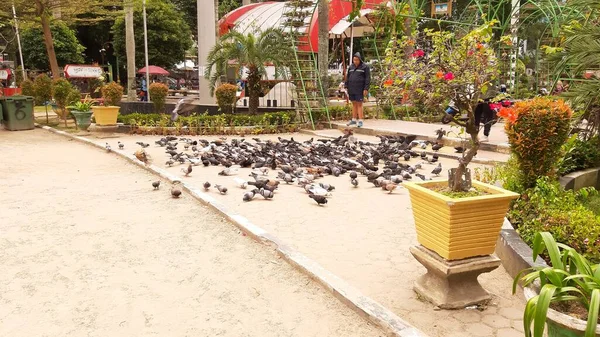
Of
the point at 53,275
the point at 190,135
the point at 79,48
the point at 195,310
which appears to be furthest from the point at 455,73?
the point at 79,48

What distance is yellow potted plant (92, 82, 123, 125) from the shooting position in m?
14.8

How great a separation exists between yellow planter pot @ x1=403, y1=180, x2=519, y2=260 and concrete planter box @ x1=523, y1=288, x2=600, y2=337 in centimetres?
104

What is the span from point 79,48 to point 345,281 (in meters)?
34.9

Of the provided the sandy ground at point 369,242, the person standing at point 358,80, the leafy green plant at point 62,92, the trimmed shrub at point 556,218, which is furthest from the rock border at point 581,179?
the leafy green plant at point 62,92

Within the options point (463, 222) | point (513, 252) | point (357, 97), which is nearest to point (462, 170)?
point (463, 222)

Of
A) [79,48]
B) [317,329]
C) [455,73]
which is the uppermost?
[79,48]

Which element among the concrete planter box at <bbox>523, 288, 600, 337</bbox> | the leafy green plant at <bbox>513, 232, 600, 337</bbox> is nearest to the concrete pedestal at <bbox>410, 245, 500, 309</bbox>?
the leafy green plant at <bbox>513, 232, 600, 337</bbox>

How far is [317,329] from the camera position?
139 inches

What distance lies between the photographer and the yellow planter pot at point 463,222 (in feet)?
11.7

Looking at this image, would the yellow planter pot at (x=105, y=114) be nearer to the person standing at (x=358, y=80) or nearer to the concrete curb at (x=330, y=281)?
the person standing at (x=358, y=80)

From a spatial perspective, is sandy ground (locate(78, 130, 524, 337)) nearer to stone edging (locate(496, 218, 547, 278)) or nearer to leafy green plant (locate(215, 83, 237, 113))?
stone edging (locate(496, 218, 547, 278))

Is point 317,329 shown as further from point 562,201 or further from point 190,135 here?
point 190,135

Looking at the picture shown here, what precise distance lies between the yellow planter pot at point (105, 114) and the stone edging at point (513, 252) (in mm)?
12540

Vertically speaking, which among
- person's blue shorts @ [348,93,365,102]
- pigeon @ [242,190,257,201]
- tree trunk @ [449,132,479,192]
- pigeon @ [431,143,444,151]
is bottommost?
pigeon @ [242,190,257,201]
